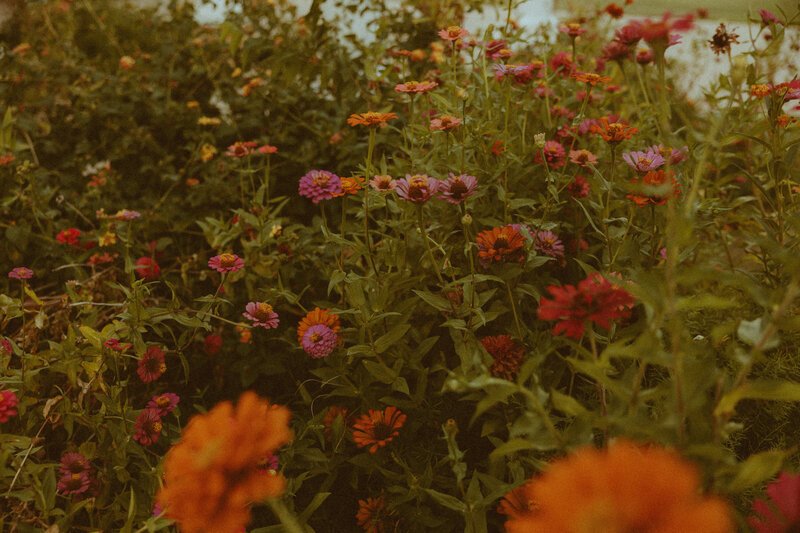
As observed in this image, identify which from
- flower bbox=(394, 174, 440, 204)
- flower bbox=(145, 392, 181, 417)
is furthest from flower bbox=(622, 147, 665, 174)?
flower bbox=(145, 392, 181, 417)

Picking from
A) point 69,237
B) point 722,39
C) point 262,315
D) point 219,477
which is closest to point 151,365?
point 262,315

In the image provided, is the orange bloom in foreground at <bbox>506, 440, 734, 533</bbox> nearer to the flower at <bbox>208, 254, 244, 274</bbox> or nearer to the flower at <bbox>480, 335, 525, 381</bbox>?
the flower at <bbox>480, 335, 525, 381</bbox>

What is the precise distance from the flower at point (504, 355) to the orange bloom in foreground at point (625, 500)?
0.50 m

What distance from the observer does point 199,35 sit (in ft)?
7.37

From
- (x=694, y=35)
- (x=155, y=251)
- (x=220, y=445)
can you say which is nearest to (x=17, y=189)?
(x=155, y=251)

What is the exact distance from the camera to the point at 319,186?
97 cm

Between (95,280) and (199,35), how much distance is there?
1.47 m

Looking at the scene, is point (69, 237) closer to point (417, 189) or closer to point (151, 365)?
point (151, 365)

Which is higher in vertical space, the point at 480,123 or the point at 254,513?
the point at 480,123

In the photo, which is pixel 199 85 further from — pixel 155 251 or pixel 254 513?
pixel 254 513

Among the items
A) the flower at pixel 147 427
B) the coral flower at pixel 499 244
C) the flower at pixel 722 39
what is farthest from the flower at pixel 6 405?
the flower at pixel 722 39

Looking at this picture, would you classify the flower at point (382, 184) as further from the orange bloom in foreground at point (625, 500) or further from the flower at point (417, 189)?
the orange bloom in foreground at point (625, 500)

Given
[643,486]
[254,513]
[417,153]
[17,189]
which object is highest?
[643,486]

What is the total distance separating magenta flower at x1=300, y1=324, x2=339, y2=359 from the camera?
0.88 m
